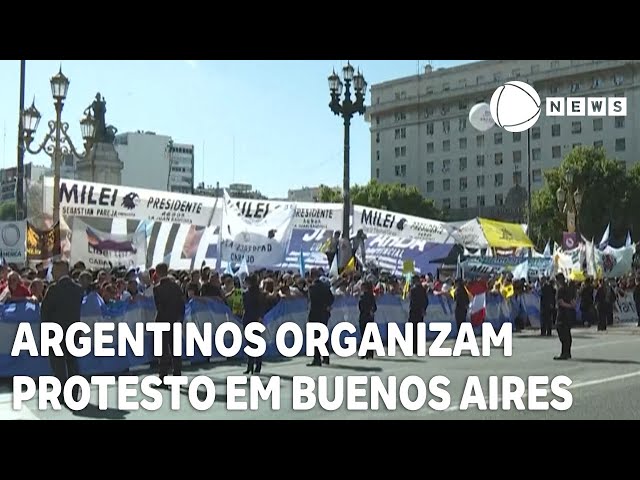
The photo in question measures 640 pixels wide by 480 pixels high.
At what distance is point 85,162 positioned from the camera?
80.8 feet

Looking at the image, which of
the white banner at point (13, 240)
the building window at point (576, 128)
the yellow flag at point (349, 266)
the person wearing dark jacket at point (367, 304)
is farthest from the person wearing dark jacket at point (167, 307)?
the building window at point (576, 128)

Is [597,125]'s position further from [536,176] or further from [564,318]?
[564,318]

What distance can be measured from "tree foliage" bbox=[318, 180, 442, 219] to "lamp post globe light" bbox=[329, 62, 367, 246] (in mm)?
54257

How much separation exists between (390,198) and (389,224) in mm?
53125

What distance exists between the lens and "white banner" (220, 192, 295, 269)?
61.8ft

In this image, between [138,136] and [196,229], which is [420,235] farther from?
[138,136]

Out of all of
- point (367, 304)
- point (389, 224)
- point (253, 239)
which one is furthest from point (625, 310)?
point (253, 239)

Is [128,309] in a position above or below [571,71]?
below

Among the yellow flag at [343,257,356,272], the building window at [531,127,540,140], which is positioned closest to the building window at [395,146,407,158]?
the building window at [531,127,540,140]

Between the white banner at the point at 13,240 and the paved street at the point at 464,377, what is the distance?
351cm

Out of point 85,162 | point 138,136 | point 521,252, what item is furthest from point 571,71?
point 85,162

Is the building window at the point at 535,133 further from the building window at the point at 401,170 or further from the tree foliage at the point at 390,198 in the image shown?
the building window at the point at 401,170

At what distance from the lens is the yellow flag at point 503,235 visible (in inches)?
1084
